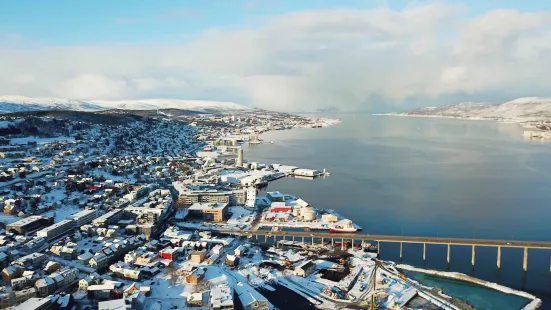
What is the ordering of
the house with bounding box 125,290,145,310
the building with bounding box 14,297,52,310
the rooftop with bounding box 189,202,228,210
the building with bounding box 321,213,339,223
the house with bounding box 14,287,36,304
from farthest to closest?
the rooftop with bounding box 189,202,228,210 → the building with bounding box 321,213,339,223 → the house with bounding box 14,287,36,304 → the house with bounding box 125,290,145,310 → the building with bounding box 14,297,52,310

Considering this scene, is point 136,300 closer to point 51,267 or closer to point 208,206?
point 51,267

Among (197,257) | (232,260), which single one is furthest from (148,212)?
(232,260)

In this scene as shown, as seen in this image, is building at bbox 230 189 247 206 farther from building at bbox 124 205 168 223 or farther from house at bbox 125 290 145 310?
house at bbox 125 290 145 310

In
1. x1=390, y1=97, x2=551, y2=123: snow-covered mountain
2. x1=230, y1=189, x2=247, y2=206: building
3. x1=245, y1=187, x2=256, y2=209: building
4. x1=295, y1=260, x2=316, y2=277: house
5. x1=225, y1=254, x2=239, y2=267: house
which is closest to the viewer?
x1=295, y1=260, x2=316, y2=277: house

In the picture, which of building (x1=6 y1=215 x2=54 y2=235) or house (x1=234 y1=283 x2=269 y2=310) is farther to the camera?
building (x1=6 y1=215 x2=54 y2=235)

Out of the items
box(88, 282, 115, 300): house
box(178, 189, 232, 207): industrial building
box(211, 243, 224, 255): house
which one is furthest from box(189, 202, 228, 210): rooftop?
box(88, 282, 115, 300): house

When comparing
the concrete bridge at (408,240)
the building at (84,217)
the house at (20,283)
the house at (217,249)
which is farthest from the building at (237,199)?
the house at (20,283)
